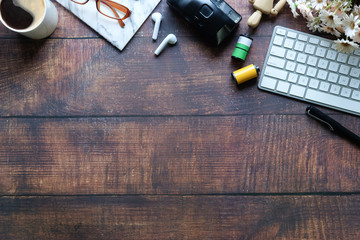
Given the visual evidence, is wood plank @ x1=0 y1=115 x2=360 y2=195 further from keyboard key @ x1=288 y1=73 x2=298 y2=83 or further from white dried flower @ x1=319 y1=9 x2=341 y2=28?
white dried flower @ x1=319 y1=9 x2=341 y2=28

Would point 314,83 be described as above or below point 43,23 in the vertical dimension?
above

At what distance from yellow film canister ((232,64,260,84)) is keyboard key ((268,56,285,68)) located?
4 cm

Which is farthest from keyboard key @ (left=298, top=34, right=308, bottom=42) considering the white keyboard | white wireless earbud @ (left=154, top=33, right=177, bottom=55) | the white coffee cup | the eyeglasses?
the white coffee cup

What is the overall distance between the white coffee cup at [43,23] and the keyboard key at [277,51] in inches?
20.6

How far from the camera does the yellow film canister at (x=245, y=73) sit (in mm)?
746

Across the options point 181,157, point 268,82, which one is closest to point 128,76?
point 181,157

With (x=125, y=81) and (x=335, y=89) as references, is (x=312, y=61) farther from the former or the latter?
(x=125, y=81)

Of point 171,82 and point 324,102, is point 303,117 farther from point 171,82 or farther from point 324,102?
point 171,82

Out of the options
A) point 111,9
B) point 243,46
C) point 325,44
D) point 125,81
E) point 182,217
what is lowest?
point 182,217

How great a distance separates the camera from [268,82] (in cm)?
76

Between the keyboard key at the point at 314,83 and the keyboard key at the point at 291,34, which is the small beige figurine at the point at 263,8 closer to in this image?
the keyboard key at the point at 291,34

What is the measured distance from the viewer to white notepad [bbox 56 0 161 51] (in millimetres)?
773

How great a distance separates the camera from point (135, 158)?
77 cm

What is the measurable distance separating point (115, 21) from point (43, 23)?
6.4 inches
